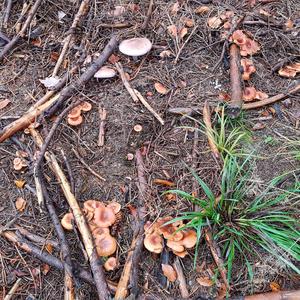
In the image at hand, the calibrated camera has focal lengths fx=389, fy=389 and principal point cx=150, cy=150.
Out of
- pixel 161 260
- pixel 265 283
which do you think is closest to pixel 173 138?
pixel 161 260

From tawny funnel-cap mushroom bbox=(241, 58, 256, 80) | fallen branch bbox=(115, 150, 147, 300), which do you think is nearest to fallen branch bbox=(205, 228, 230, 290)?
fallen branch bbox=(115, 150, 147, 300)

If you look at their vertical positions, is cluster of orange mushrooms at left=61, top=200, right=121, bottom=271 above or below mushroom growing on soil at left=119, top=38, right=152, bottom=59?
below

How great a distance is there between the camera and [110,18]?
4.54 meters

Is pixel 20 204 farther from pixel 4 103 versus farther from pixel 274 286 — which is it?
pixel 274 286

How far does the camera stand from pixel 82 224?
3133 mm

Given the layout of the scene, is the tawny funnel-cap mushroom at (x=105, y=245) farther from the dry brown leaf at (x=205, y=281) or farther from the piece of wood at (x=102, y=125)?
the piece of wood at (x=102, y=125)

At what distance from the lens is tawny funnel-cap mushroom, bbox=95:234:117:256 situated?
305cm

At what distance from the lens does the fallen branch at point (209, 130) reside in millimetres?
3432

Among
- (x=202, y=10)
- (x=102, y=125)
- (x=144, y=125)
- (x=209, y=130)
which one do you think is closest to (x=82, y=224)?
(x=102, y=125)

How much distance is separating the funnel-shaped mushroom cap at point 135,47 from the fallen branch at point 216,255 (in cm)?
201

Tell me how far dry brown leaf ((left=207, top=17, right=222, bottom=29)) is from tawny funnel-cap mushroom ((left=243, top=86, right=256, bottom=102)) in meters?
0.94

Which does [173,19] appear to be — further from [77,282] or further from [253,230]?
[77,282]

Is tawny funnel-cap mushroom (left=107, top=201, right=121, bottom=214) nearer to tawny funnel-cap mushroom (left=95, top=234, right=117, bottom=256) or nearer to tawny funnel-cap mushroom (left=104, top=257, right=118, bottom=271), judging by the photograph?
tawny funnel-cap mushroom (left=95, top=234, right=117, bottom=256)

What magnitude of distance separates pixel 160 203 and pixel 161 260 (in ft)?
1.52
